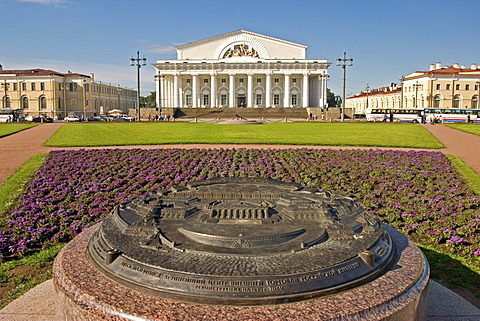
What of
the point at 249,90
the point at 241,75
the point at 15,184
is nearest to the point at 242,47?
the point at 241,75

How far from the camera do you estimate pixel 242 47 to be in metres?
79.6

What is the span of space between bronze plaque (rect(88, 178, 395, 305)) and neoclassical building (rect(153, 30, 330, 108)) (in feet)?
241

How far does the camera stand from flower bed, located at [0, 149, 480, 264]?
23.3 feet

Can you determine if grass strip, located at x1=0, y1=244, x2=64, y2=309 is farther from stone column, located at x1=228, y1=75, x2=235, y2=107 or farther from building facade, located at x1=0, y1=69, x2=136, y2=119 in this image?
building facade, located at x1=0, y1=69, x2=136, y2=119

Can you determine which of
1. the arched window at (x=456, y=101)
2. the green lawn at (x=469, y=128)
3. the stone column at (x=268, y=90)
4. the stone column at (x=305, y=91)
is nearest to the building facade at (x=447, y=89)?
the arched window at (x=456, y=101)

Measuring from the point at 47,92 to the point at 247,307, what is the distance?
88169 millimetres

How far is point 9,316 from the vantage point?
13.4 ft

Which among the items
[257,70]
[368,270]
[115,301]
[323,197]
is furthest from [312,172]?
[257,70]

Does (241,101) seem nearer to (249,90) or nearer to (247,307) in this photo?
(249,90)

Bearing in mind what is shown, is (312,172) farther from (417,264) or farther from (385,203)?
(417,264)

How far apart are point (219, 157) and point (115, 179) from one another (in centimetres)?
366

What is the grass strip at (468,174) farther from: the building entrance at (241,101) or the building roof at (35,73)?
the building roof at (35,73)

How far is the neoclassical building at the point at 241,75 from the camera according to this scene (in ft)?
250

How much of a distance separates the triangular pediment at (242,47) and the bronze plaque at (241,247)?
77.4 meters
